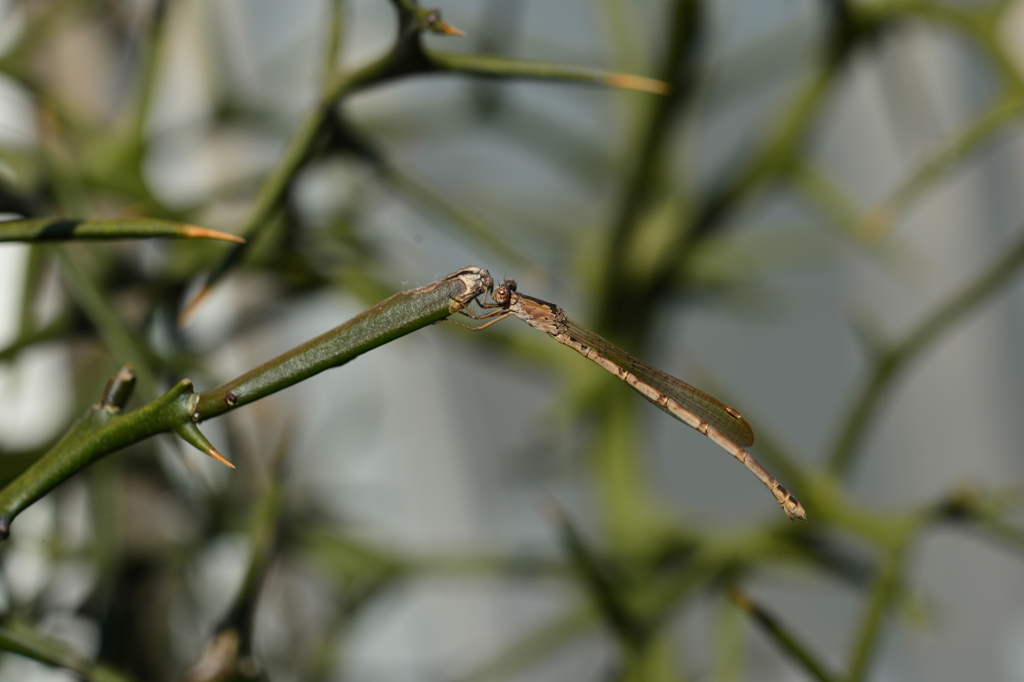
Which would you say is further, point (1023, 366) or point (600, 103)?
point (1023, 366)

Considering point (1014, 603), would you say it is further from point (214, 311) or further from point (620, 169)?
point (214, 311)

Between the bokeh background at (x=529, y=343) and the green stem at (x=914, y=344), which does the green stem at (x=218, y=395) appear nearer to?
the bokeh background at (x=529, y=343)

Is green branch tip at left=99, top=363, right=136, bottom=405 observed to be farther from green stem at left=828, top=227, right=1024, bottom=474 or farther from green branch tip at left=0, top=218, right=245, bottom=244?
green stem at left=828, top=227, right=1024, bottom=474

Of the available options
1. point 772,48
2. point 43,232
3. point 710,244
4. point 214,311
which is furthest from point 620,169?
point 214,311

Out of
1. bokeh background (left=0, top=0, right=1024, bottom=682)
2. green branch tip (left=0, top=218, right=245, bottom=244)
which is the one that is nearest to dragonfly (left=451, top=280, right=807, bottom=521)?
bokeh background (left=0, top=0, right=1024, bottom=682)

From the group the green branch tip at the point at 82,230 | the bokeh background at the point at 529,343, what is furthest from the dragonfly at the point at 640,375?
the green branch tip at the point at 82,230

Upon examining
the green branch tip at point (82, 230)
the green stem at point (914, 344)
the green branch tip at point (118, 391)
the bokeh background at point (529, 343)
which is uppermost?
the bokeh background at point (529, 343)
